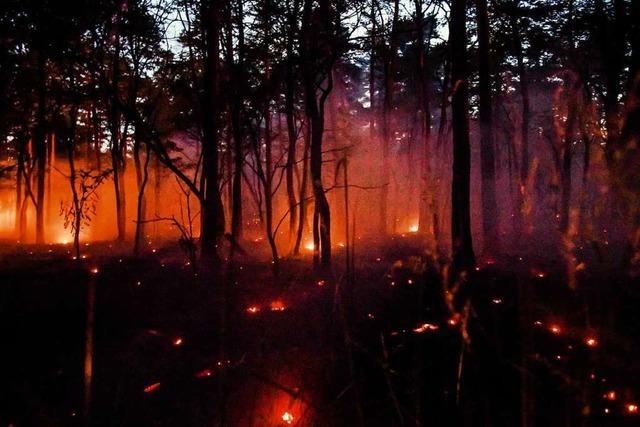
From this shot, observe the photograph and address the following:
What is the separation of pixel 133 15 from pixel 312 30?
730cm

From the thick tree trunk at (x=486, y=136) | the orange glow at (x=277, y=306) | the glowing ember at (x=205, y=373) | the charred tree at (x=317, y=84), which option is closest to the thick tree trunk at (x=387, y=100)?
the thick tree trunk at (x=486, y=136)

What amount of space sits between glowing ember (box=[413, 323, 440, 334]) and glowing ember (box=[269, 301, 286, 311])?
8.20ft

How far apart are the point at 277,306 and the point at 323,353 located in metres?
2.41

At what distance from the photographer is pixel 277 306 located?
8703 millimetres

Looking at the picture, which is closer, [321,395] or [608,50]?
[321,395]

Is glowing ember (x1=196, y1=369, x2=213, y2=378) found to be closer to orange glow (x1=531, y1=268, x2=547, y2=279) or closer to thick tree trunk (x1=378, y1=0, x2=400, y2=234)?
orange glow (x1=531, y1=268, x2=547, y2=279)

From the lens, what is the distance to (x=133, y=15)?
639 inches

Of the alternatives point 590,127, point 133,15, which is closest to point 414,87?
point 590,127

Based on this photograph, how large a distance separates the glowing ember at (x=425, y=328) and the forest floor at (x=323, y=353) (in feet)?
0.29

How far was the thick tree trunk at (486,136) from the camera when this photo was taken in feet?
47.9

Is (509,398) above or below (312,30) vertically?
below

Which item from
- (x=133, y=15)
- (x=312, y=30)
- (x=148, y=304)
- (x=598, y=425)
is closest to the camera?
(x=598, y=425)

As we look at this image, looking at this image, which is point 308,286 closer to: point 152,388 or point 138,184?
point 152,388

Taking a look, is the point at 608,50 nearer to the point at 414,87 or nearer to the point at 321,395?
the point at 321,395
